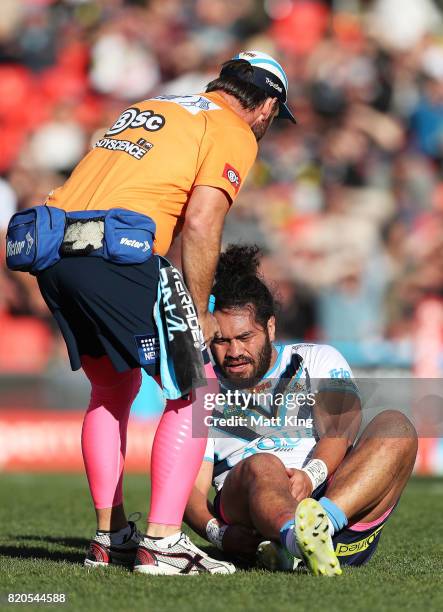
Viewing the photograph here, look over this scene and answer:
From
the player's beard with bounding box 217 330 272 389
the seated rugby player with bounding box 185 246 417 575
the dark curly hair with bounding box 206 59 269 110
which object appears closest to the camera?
the seated rugby player with bounding box 185 246 417 575

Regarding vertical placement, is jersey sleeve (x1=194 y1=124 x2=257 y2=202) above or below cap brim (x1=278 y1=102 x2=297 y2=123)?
below

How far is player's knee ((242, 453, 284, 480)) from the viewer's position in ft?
12.9

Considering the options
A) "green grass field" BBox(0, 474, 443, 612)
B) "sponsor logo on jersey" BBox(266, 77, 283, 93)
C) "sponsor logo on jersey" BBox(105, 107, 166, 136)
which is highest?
"sponsor logo on jersey" BBox(266, 77, 283, 93)

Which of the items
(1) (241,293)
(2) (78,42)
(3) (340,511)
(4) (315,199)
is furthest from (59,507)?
(2) (78,42)

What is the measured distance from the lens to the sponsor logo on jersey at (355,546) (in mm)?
4039

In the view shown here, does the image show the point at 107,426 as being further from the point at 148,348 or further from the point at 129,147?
the point at 129,147

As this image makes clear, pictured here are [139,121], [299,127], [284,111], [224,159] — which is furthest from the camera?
[299,127]

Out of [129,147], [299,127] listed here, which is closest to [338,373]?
[129,147]

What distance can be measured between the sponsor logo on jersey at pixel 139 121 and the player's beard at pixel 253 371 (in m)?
0.98

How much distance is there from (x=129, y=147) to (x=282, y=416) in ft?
3.88

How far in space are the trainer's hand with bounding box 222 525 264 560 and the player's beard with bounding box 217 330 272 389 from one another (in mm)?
556

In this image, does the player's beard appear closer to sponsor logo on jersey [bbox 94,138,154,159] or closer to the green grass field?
the green grass field

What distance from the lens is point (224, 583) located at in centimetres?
366

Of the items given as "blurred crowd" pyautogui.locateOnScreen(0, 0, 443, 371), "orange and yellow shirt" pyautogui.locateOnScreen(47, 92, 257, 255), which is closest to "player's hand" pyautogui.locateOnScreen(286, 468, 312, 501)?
"orange and yellow shirt" pyautogui.locateOnScreen(47, 92, 257, 255)
